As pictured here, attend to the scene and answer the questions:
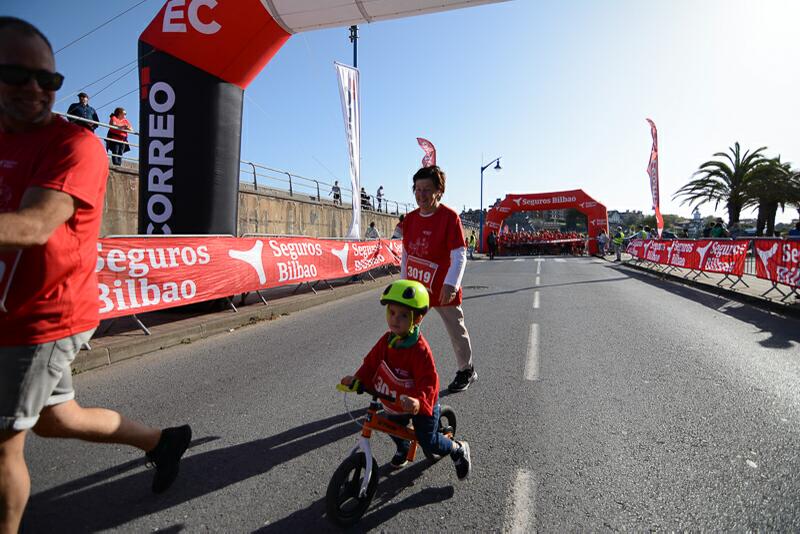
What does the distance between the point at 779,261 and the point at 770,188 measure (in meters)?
24.1

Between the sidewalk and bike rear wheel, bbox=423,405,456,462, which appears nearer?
bike rear wheel, bbox=423,405,456,462

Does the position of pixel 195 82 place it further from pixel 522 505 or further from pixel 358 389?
pixel 522 505

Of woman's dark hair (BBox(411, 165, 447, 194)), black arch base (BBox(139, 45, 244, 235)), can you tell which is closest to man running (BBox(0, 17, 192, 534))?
woman's dark hair (BBox(411, 165, 447, 194))

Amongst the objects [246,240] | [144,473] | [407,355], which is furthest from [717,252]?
[144,473]

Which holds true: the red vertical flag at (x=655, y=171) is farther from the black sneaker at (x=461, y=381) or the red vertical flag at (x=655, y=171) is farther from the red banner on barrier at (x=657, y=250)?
the black sneaker at (x=461, y=381)

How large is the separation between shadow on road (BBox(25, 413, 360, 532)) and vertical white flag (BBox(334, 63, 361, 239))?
10930mm

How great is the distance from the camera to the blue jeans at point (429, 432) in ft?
8.38

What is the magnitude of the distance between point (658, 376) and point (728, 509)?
2.51 m

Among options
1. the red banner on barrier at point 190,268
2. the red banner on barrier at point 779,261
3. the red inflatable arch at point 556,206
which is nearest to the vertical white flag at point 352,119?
the red banner on barrier at point 190,268

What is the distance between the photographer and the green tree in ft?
90.5

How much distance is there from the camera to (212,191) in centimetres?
743

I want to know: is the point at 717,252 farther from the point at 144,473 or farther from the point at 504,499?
the point at 144,473

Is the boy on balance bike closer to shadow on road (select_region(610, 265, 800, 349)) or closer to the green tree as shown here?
shadow on road (select_region(610, 265, 800, 349))

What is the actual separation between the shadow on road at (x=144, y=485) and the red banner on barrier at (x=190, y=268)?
127 inches
